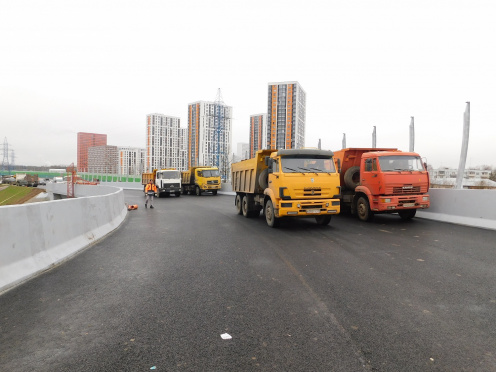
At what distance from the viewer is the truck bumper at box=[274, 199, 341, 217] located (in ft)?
32.0

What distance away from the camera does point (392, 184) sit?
429 inches

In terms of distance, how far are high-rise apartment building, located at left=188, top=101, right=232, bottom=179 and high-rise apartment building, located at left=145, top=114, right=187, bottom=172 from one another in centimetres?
1628

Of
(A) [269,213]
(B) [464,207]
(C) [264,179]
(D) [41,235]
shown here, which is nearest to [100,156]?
(C) [264,179]

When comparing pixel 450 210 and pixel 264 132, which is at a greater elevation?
pixel 264 132

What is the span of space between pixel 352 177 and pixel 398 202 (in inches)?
109

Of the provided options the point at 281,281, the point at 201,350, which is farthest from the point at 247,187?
the point at 201,350

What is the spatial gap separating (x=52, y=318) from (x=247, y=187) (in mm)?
9996

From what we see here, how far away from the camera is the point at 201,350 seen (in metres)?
2.87

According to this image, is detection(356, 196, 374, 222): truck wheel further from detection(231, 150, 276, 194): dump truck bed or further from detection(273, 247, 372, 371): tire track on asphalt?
detection(273, 247, 372, 371): tire track on asphalt

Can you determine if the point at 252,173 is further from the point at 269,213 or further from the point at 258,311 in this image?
the point at 258,311

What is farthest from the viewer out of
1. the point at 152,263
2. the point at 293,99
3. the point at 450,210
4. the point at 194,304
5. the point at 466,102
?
the point at 293,99

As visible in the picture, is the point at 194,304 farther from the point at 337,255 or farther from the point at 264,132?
the point at 264,132

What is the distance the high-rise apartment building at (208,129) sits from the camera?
8606 cm

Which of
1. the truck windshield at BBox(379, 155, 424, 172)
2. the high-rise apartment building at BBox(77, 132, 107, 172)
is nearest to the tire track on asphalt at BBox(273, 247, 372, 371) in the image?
the truck windshield at BBox(379, 155, 424, 172)
